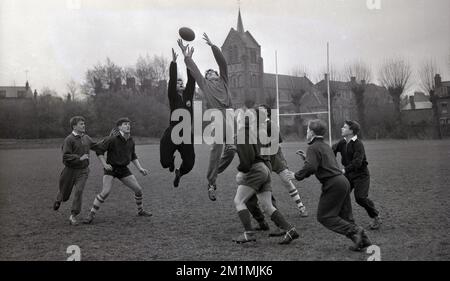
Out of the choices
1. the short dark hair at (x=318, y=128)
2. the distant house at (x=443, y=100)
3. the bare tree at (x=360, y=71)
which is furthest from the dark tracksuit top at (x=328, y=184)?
the bare tree at (x=360, y=71)

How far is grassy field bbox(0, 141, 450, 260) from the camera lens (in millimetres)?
5168

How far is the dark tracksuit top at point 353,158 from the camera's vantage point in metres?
6.16

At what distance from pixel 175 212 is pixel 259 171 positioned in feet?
9.70

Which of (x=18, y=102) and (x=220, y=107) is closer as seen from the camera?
(x=220, y=107)

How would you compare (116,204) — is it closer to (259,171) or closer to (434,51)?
(259,171)

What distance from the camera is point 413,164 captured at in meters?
15.1

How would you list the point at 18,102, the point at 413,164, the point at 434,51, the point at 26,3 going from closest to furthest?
the point at 26,3 < the point at 434,51 < the point at 18,102 < the point at 413,164

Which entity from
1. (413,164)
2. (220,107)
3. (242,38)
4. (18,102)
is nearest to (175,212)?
(220,107)

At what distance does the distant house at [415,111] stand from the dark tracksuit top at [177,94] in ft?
65.8

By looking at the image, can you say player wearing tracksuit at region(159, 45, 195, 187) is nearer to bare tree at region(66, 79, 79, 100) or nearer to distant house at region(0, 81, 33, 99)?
distant house at region(0, 81, 33, 99)

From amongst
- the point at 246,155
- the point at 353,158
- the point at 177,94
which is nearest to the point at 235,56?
the point at 177,94

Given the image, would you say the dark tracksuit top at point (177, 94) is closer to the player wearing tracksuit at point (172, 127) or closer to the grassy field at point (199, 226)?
the player wearing tracksuit at point (172, 127)

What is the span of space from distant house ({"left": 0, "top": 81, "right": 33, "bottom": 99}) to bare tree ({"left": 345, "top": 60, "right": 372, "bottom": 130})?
17.5m

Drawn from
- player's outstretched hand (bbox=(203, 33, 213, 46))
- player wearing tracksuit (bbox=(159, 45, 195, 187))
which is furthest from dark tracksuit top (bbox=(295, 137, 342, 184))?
player's outstretched hand (bbox=(203, 33, 213, 46))
